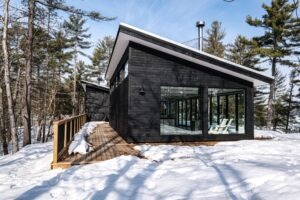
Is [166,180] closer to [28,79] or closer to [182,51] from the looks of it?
[182,51]

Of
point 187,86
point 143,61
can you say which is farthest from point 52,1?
point 187,86

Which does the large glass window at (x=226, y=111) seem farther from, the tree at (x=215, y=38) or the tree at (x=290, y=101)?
the tree at (x=290, y=101)

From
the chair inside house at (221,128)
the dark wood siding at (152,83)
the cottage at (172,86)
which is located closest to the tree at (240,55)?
the cottage at (172,86)

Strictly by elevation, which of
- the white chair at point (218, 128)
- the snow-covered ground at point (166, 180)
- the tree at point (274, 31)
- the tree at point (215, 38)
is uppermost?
the tree at point (215, 38)

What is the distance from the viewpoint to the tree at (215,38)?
24562mm

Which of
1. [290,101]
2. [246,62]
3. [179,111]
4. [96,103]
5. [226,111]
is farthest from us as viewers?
[290,101]

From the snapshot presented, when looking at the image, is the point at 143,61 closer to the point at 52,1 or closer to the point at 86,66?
the point at 52,1

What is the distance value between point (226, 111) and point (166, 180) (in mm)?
7038

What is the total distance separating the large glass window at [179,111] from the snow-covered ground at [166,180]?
9.47 ft

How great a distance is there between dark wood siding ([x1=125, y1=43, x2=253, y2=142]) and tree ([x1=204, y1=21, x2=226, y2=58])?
17.2 meters

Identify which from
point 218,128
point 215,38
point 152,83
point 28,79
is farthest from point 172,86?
point 215,38

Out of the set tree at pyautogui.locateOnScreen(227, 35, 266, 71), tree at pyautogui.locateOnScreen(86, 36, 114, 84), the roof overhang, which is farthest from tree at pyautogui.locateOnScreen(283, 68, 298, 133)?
tree at pyautogui.locateOnScreen(86, 36, 114, 84)

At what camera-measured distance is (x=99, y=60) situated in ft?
101

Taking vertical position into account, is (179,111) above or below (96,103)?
below
